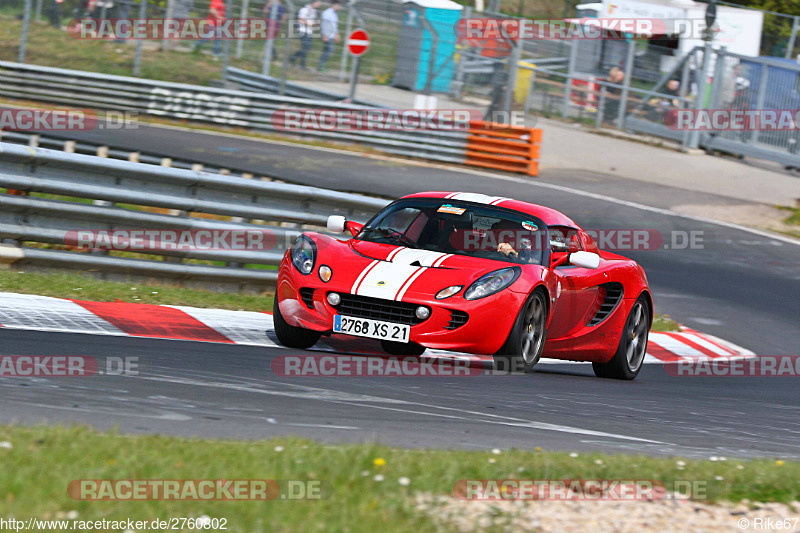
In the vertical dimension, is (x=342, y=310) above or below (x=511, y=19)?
below

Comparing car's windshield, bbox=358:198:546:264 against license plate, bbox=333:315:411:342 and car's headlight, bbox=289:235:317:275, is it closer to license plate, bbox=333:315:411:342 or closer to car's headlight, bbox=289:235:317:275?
car's headlight, bbox=289:235:317:275

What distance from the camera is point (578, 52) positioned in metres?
28.9

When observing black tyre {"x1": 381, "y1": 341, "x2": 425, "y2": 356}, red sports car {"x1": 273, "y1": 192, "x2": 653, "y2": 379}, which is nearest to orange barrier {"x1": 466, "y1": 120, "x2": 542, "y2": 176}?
red sports car {"x1": 273, "y1": 192, "x2": 653, "y2": 379}

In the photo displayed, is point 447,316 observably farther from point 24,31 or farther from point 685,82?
point 685,82

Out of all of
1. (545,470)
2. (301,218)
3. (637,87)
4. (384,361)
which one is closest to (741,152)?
(637,87)

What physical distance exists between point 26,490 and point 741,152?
79.4 ft

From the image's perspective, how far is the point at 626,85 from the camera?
2816 centimetres

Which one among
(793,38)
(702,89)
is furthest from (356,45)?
(793,38)

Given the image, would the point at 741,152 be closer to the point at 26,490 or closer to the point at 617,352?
the point at 617,352

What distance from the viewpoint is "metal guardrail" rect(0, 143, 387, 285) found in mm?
8883

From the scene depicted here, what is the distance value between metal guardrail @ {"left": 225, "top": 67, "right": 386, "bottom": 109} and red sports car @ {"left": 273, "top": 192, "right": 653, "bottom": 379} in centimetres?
1749

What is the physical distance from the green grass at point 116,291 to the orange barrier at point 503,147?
12.7 m

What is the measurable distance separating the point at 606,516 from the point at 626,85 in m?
25.2

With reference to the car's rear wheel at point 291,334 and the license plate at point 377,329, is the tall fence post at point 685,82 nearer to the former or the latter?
the car's rear wheel at point 291,334
